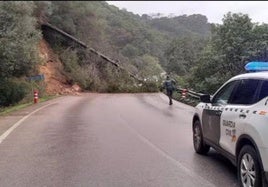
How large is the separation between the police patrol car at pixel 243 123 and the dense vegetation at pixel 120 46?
19583 mm

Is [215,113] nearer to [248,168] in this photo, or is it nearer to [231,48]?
[248,168]

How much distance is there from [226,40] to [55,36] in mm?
30639

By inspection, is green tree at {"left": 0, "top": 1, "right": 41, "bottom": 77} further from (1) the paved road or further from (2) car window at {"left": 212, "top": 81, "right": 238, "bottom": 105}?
(2) car window at {"left": 212, "top": 81, "right": 238, "bottom": 105}

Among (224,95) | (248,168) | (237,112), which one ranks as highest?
(224,95)

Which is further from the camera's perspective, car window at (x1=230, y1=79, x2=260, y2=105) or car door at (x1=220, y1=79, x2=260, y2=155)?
car window at (x1=230, y1=79, x2=260, y2=105)

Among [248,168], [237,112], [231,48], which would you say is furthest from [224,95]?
[231,48]

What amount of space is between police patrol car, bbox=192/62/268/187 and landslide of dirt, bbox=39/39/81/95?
38.6 metres

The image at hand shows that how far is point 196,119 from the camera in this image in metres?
10.4

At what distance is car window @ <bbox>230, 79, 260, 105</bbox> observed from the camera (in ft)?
23.9

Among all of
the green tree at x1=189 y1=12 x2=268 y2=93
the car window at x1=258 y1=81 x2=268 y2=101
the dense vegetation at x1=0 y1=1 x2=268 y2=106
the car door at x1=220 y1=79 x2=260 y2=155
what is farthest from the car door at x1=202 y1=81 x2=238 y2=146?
the green tree at x1=189 y1=12 x2=268 y2=93

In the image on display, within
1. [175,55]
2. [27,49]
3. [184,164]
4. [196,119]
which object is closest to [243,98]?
[184,164]

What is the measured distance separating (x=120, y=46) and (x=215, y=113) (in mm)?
74121

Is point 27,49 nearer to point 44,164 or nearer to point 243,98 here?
point 44,164

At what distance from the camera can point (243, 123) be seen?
704 centimetres
